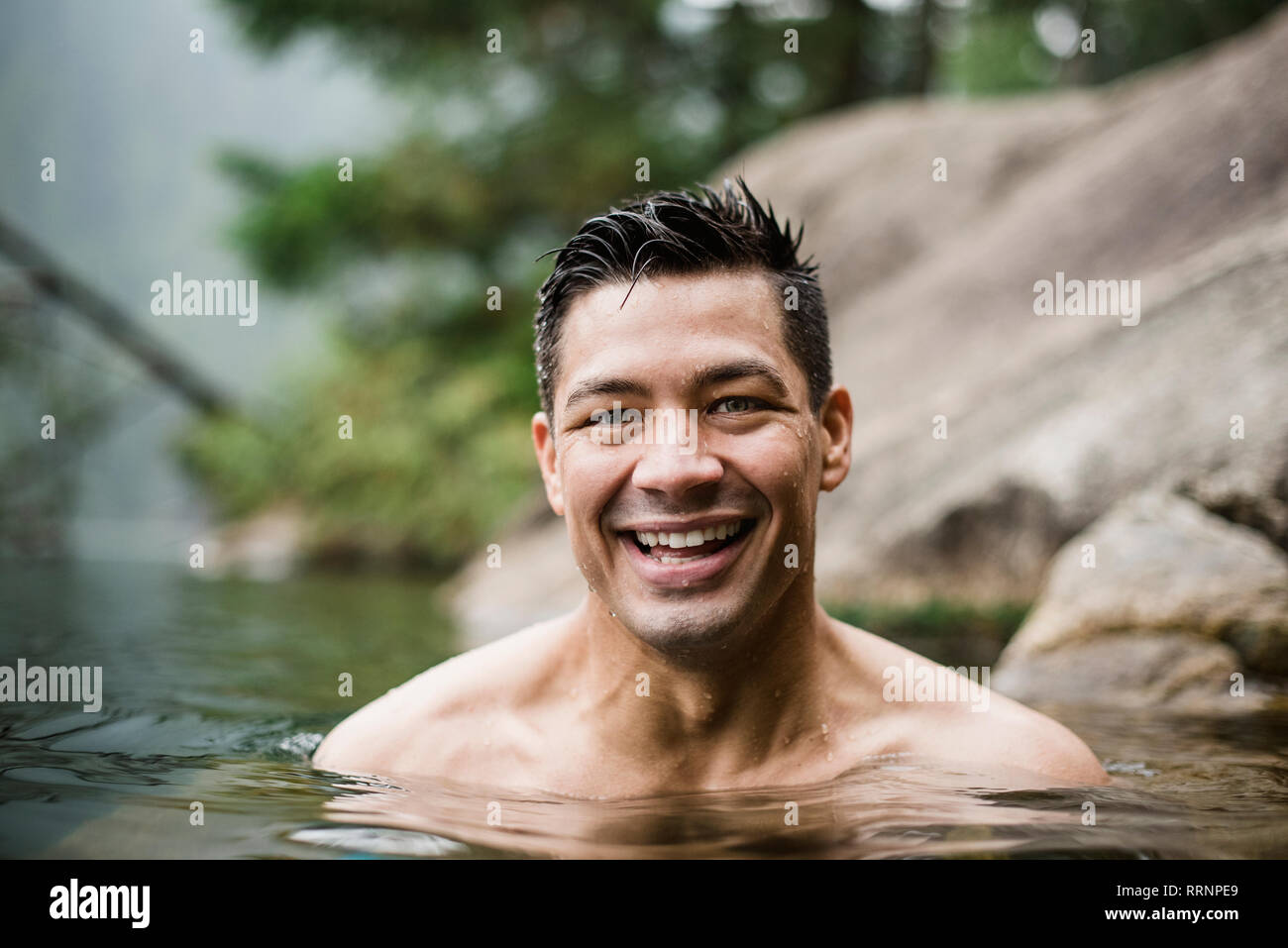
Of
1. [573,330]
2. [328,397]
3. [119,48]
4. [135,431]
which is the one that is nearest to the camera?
[573,330]

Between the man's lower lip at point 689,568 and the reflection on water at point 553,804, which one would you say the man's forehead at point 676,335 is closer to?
the man's lower lip at point 689,568

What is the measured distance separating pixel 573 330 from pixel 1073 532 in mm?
3551

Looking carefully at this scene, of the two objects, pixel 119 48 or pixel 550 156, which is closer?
pixel 550 156

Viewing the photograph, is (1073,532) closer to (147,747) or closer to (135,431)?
(147,747)

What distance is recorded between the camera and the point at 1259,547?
14.8 feet

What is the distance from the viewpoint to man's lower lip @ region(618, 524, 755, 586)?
99.6 inches

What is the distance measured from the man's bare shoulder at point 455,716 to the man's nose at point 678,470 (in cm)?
77

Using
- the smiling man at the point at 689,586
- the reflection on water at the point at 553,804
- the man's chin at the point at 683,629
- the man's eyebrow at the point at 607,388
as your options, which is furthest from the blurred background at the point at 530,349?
the man's eyebrow at the point at 607,388

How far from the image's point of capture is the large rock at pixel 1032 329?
534 cm

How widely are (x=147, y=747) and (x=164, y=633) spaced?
3366mm

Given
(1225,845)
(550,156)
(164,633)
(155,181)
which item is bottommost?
(1225,845)

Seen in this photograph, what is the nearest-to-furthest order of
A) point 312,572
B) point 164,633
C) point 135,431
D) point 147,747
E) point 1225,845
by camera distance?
point 1225,845 → point 147,747 → point 164,633 → point 312,572 → point 135,431
